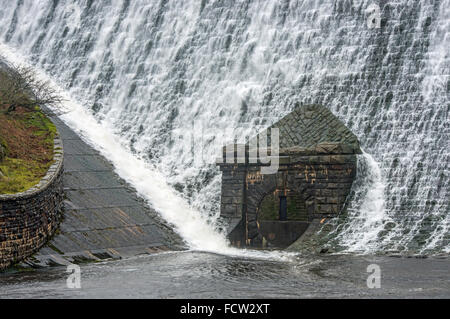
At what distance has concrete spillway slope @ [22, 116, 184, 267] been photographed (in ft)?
62.5

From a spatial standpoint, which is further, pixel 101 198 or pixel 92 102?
pixel 92 102

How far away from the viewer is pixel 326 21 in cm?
2725

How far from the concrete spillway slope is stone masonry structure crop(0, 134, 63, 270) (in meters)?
0.31

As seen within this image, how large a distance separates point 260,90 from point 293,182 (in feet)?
17.6

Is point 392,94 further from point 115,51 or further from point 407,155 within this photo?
point 115,51

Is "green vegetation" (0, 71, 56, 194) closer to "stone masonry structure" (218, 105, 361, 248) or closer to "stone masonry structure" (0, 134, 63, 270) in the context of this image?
"stone masonry structure" (0, 134, 63, 270)

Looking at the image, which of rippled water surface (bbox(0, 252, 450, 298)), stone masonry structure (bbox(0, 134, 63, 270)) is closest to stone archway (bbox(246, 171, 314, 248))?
rippled water surface (bbox(0, 252, 450, 298))

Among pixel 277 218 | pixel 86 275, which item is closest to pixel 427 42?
pixel 277 218

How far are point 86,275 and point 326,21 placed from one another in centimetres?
1525

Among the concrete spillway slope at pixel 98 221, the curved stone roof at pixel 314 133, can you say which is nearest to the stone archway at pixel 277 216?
the curved stone roof at pixel 314 133

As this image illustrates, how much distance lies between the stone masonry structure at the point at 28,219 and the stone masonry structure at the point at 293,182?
6.38m

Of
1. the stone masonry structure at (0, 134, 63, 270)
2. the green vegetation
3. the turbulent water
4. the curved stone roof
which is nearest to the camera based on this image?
the stone masonry structure at (0, 134, 63, 270)

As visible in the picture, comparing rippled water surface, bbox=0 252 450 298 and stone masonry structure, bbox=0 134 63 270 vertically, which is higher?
stone masonry structure, bbox=0 134 63 270

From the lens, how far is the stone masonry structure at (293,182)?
22.1 m
